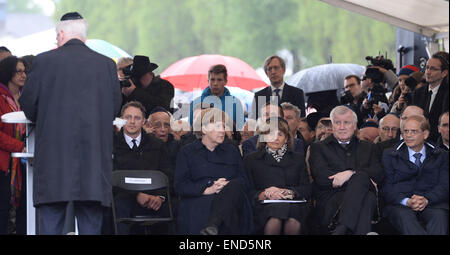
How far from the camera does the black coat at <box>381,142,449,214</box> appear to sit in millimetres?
6633

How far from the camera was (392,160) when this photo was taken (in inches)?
268

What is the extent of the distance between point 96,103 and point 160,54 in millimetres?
30377

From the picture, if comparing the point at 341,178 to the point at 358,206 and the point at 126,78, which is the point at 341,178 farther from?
the point at 126,78

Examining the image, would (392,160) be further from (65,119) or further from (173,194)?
(65,119)

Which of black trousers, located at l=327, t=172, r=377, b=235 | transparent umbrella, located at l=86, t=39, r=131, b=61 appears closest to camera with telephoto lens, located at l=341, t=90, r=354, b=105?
black trousers, located at l=327, t=172, r=377, b=235

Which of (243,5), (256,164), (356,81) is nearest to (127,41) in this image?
(243,5)

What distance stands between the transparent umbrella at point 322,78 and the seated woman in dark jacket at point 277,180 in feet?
17.6

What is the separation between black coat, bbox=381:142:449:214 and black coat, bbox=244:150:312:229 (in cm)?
66

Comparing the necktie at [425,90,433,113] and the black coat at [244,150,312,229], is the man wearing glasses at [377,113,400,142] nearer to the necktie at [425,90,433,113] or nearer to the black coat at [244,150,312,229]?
the necktie at [425,90,433,113]

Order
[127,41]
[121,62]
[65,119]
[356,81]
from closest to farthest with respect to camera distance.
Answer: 1. [65,119]
2. [121,62]
3. [356,81]
4. [127,41]

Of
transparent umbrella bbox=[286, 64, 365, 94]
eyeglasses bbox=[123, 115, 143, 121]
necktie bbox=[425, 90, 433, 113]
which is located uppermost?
transparent umbrella bbox=[286, 64, 365, 94]

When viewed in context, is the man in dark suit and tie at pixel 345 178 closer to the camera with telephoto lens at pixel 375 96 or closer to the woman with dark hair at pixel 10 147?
the camera with telephoto lens at pixel 375 96

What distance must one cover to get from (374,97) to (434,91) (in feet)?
3.40

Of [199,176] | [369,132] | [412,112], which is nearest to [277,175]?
[199,176]
